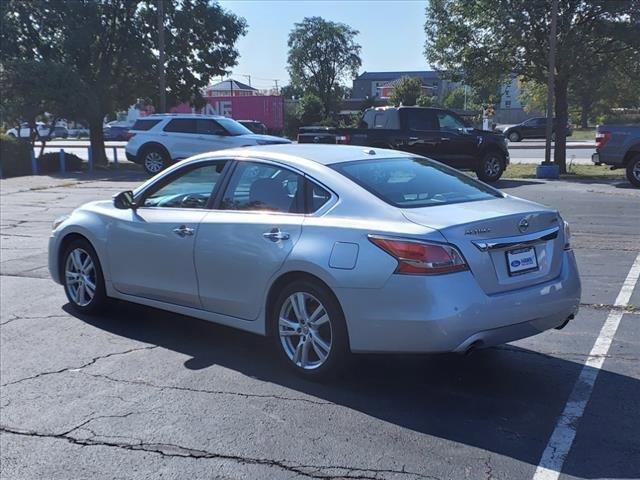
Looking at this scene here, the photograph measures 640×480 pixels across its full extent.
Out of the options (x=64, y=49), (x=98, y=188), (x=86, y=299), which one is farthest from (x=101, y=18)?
(x=86, y=299)

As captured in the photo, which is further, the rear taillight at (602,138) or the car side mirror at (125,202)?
the rear taillight at (602,138)

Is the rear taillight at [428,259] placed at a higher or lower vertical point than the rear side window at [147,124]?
lower

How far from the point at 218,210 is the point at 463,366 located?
7.20ft

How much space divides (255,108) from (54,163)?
81.8ft

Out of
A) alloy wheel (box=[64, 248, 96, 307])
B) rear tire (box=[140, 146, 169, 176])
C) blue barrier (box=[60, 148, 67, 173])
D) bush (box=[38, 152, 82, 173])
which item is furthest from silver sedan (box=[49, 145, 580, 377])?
bush (box=[38, 152, 82, 173])

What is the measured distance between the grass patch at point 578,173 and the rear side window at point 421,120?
138 inches

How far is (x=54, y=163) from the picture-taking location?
87.1ft

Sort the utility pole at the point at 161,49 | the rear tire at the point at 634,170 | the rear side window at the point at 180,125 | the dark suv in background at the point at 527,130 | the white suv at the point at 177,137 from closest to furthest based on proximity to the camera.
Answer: the rear tire at the point at 634,170, the white suv at the point at 177,137, the rear side window at the point at 180,125, the utility pole at the point at 161,49, the dark suv in background at the point at 527,130

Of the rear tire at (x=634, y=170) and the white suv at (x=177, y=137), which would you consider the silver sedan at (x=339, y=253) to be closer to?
the rear tire at (x=634, y=170)

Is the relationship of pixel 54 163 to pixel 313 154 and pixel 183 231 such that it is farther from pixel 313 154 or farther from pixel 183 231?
pixel 313 154

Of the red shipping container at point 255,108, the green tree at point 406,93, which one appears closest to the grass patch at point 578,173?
the red shipping container at point 255,108

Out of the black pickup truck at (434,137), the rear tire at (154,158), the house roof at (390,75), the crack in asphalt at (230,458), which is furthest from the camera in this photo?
the house roof at (390,75)

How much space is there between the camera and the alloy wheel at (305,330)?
4.69 meters

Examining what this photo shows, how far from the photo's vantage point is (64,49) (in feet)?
87.0
